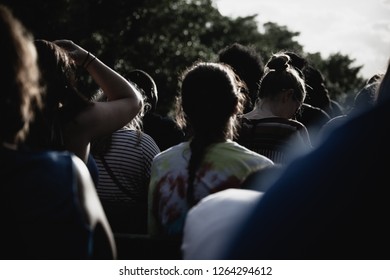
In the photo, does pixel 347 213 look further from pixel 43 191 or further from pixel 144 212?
pixel 144 212

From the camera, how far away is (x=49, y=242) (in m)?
1.50

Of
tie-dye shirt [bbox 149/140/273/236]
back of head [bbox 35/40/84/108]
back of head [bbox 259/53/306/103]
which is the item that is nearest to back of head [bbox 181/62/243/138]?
tie-dye shirt [bbox 149/140/273/236]

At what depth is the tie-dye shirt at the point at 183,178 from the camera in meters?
2.51

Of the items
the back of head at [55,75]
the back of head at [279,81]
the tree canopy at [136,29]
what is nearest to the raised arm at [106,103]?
the back of head at [55,75]

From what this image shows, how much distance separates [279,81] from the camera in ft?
13.9

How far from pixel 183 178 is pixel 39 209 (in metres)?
1.14

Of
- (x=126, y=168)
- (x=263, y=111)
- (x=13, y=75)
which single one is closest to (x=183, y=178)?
(x=13, y=75)

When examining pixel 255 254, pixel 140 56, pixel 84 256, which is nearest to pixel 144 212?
pixel 84 256

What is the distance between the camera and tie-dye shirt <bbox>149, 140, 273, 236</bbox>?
8.22ft

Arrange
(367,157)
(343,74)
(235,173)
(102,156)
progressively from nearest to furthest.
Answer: (367,157) < (235,173) < (102,156) < (343,74)

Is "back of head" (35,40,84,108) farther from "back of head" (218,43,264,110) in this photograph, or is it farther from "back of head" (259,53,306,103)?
"back of head" (218,43,264,110)

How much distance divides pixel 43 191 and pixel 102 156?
2282 millimetres

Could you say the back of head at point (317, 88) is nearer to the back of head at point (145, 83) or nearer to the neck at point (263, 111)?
the neck at point (263, 111)

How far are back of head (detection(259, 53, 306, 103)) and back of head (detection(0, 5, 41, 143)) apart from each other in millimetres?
2764
